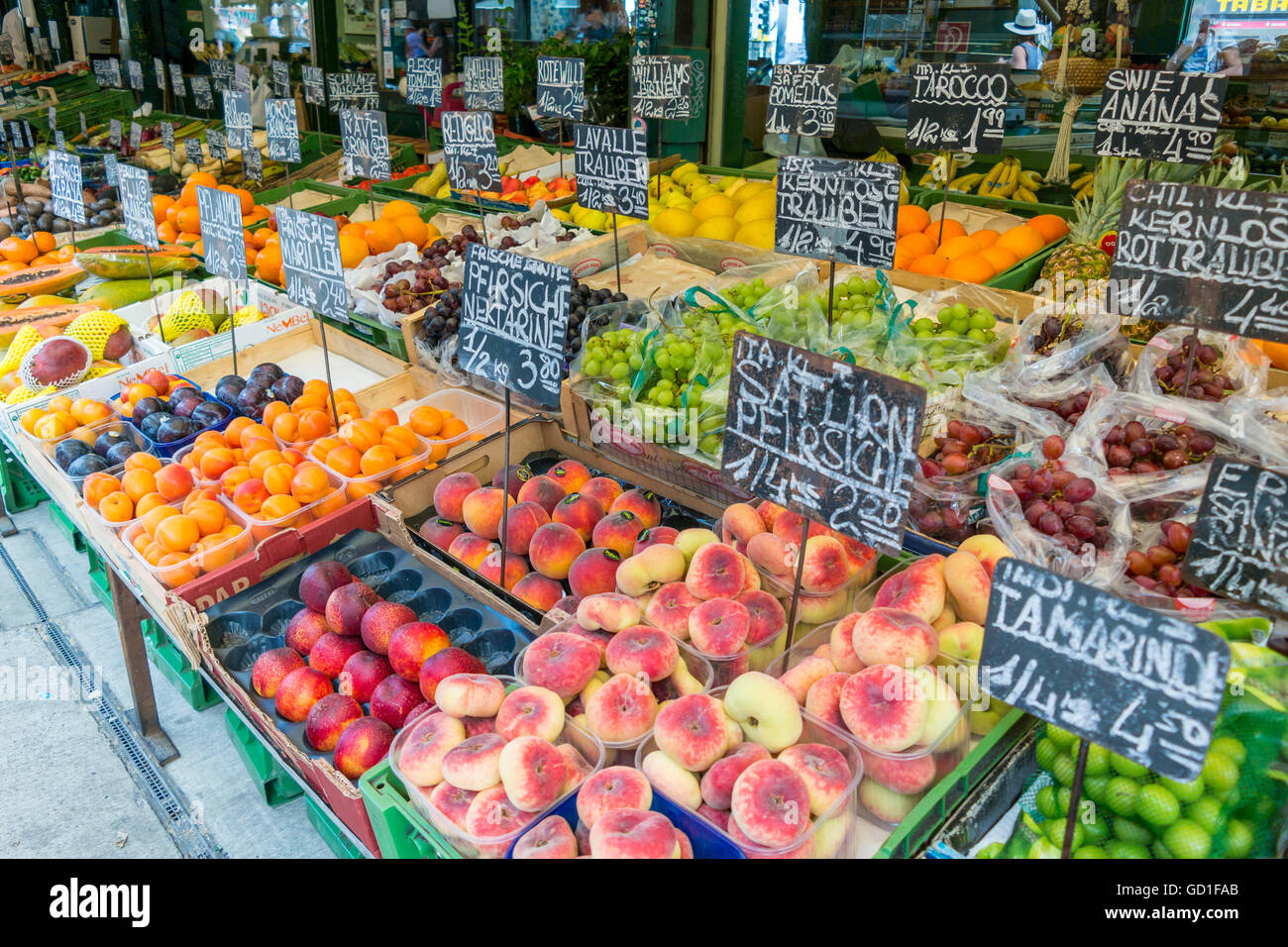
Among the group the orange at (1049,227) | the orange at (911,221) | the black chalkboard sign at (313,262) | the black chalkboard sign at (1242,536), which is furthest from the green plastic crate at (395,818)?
the orange at (1049,227)

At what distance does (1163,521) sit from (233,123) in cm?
547

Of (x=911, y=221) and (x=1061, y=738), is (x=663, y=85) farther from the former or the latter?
(x=1061, y=738)

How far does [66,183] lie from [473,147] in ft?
6.69

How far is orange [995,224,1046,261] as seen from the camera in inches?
148

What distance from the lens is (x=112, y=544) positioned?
8.09 feet

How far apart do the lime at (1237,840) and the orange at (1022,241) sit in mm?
2907

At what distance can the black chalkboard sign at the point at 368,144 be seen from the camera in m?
4.30

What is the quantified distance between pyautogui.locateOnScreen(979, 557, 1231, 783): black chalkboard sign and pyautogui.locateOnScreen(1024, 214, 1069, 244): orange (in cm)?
333

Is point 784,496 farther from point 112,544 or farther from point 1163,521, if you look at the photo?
point 112,544

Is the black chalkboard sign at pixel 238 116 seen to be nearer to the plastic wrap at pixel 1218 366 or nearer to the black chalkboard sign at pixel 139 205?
the black chalkboard sign at pixel 139 205

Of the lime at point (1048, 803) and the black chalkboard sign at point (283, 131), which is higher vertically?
the black chalkboard sign at point (283, 131)
